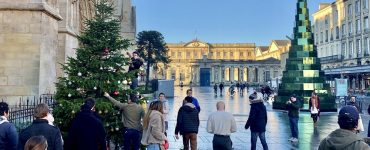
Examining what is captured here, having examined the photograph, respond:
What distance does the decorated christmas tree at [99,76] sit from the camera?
847cm

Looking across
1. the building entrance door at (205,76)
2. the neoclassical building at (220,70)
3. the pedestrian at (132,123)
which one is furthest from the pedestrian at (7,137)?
the building entrance door at (205,76)

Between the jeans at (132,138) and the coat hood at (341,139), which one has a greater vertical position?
the coat hood at (341,139)

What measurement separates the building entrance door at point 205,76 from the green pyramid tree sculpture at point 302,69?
96.3 metres

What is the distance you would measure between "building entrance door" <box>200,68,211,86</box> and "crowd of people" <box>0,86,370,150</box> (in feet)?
364

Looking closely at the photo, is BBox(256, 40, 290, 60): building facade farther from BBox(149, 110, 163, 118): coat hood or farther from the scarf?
BBox(149, 110, 163, 118): coat hood

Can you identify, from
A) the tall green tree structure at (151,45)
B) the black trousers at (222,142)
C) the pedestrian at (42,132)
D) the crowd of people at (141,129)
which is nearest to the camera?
the crowd of people at (141,129)

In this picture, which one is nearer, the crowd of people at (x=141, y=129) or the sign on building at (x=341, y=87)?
the crowd of people at (x=141, y=129)

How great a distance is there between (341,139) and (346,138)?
48 millimetres

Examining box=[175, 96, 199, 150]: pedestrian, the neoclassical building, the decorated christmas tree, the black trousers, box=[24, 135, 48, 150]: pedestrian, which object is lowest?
the black trousers

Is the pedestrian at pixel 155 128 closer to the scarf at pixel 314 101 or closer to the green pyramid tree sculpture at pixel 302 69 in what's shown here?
the scarf at pixel 314 101

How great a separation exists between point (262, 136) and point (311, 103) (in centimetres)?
718

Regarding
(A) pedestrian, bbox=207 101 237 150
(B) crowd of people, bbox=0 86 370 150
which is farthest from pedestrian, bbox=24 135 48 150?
(A) pedestrian, bbox=207 101 237 150

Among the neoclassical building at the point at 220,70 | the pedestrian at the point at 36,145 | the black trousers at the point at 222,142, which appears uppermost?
the neoclassical building at the point at 220,70

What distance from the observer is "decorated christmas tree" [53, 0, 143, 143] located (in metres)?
8.47
